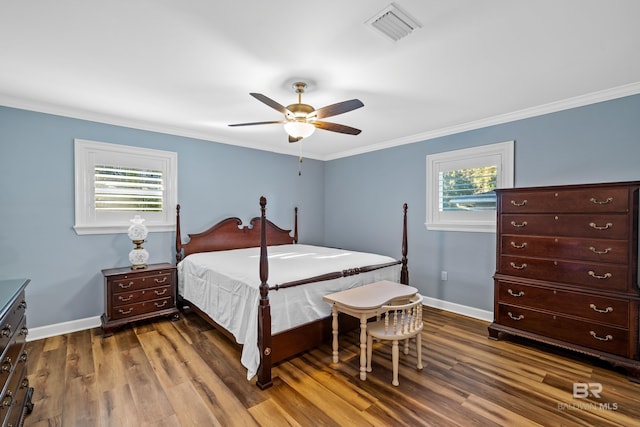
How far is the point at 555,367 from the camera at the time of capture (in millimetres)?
2635

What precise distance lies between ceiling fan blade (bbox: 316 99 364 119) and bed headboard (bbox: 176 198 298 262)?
2660 millimetres

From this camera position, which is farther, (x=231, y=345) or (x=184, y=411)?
(x=231, y=345)

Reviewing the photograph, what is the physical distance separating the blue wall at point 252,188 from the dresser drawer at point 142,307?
48 cm

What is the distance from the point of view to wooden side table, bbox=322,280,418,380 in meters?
2.46

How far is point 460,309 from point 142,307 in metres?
4.03

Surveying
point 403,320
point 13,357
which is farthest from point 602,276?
point 13,357

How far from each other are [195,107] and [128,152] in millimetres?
1241

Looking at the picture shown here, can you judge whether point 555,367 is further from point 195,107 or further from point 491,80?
point 195,107

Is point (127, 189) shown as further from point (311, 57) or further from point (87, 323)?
point (311, 57)

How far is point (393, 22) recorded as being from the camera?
1.80 m

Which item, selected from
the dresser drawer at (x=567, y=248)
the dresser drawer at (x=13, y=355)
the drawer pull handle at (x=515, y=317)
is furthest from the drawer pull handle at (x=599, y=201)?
the dresser drawer at (x=13, y=355)

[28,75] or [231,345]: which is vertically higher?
[28,75]

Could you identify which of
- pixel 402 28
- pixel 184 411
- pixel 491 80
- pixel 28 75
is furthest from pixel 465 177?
pixel 28 75

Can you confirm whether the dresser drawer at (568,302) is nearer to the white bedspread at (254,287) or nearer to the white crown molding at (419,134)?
the white bedspread at (254,287)
